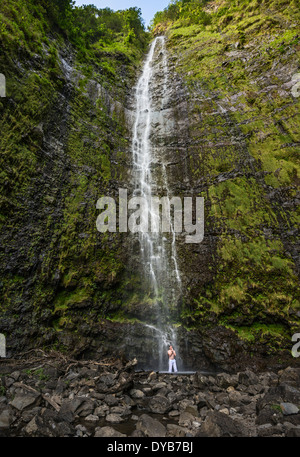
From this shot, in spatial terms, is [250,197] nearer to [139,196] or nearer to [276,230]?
[276,230]

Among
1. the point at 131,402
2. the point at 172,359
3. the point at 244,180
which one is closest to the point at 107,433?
the point at 131,402

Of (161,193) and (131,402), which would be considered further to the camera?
(161,193)

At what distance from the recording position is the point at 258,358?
795 centimetres

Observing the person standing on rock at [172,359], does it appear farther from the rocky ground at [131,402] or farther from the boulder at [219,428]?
the boulder at [219,428]

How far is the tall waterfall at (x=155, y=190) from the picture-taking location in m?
9.87

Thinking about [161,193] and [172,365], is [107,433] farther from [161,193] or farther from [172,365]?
[161,193]

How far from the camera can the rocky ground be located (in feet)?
13.9

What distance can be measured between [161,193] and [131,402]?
978cm

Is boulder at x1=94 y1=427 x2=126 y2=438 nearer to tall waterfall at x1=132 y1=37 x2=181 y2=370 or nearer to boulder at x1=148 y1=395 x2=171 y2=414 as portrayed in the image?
boulder at x1=148 y1=395 x2=171 y2=414

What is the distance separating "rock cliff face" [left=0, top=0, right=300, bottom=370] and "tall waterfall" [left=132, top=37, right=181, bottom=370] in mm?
339

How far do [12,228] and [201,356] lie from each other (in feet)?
28.5

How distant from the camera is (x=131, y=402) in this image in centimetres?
561

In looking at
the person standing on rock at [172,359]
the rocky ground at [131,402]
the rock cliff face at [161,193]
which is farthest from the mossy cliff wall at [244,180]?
the rocky ground at [131,402]

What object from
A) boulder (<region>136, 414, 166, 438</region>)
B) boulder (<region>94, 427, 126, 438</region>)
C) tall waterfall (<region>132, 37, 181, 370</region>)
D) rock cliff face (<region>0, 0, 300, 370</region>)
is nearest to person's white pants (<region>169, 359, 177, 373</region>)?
tall waterfall (<region>132, 37, 181, 370</region>)
